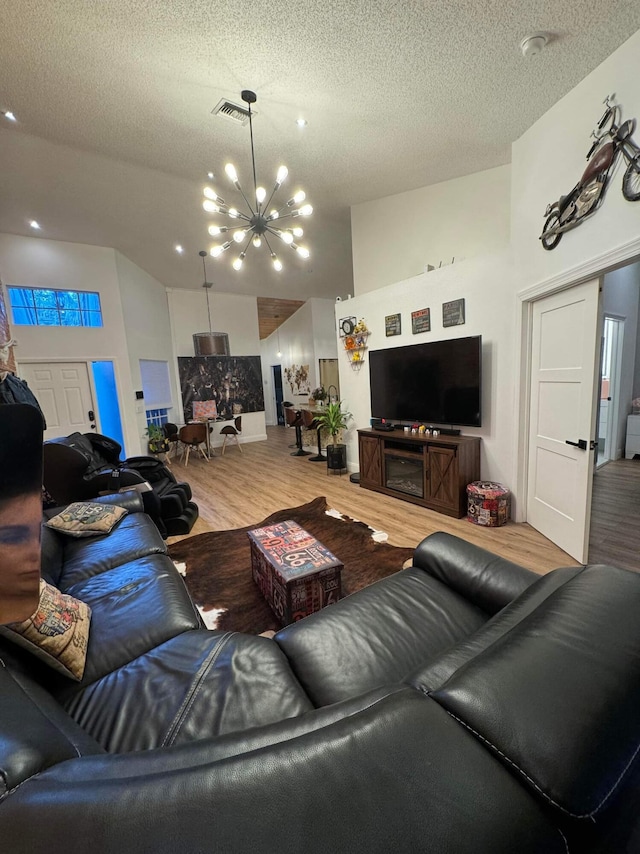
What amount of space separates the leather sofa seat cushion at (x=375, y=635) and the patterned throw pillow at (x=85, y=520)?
1.63 metres

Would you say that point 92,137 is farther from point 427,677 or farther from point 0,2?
point 427,677

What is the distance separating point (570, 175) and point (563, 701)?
3.14 m

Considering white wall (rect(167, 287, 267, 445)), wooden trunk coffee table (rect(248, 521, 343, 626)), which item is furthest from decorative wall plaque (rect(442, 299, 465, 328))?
white wall (rect(167, 287, 267, 445))

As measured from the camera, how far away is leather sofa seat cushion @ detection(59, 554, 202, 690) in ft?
4.43

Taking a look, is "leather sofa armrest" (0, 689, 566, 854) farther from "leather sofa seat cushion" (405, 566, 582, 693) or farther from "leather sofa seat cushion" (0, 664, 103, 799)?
"leather sofa seat cushion" (405, 566, 582, 693)

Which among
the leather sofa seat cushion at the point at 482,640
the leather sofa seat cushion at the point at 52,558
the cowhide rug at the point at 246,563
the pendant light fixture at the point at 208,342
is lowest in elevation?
the cowhide rug at the point at 246,563

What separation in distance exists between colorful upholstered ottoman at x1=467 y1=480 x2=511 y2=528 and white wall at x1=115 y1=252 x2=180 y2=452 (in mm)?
5484

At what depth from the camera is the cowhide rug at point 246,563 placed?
7.07ft

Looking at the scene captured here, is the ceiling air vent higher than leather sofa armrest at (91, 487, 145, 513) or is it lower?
higher

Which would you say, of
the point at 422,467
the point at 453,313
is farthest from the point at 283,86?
the point at 422,467

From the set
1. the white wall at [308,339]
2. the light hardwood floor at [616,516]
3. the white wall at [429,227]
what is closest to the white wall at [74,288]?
the white wall at [429,227]

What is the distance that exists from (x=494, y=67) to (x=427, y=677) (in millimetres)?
3436

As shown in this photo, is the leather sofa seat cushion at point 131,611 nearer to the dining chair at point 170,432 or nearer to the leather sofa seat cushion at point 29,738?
the leather sofa seat cushion at point 29,738

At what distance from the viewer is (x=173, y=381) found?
7285 mm
